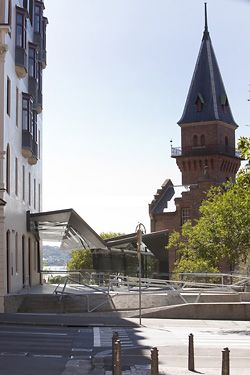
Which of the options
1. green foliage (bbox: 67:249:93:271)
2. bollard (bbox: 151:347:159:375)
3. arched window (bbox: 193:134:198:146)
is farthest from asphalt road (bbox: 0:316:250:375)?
green foliage (bbox: 67:249:93:271)

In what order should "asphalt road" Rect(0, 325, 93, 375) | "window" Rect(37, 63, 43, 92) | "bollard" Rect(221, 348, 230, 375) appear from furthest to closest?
"window" Rect(37, 63, 43, 92) < "asphalt road" Rect(0, 325, 93, 375) < "bollard" Rect(221, 348, 230, 375)

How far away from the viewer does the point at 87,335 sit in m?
21.5

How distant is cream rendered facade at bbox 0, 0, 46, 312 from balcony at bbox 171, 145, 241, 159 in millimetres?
40972

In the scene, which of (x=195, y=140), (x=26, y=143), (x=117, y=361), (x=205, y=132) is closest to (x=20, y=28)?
(x=26, y=143)

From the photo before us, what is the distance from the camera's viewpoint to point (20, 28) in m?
35.8

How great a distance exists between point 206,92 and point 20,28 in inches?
A: 2001

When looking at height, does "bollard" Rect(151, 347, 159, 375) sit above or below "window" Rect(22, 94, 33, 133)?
below

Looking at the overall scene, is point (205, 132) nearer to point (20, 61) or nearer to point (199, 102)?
point (199, 102)

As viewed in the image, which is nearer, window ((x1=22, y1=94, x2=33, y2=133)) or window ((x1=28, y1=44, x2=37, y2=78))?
window ((x1=22, y1=94, x2=33, y2=133))

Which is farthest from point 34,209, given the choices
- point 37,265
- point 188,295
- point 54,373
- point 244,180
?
point 54,373

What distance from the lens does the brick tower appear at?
83500 mm

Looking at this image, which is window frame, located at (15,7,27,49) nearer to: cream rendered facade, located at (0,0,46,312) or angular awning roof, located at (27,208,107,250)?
cream rendered facade, located at (0,0,46,312)

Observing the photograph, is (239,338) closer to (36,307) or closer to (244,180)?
(244,180)

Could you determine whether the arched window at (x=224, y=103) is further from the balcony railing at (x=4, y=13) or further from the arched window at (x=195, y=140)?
the balcony railing at (x=4, y=13)
